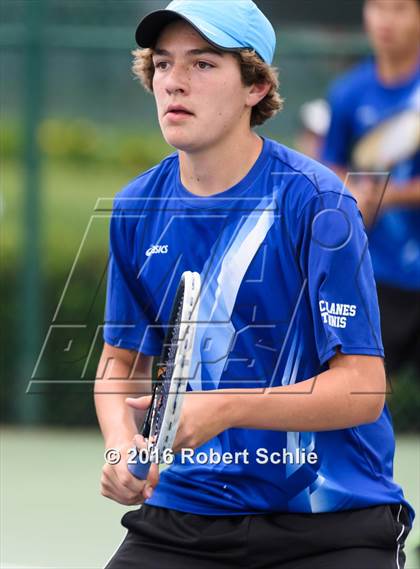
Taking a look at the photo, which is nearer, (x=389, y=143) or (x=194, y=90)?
(x=194, y=90)

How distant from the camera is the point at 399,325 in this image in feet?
20.9

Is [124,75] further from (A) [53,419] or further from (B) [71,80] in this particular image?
(A) [53,419]

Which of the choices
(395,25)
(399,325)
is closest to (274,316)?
(399,325)

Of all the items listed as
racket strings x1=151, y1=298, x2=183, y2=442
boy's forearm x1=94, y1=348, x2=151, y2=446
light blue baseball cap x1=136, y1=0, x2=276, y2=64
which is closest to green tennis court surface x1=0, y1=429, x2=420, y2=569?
boy's forearm x1=94, y1=348, x2=151, y2=446

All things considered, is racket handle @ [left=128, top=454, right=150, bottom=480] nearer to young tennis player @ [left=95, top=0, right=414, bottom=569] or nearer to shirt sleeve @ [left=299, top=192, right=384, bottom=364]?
young tennis player @ [left=95, top=0, right=414, bottom=569]

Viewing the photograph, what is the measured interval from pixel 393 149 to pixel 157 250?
351 centimetres

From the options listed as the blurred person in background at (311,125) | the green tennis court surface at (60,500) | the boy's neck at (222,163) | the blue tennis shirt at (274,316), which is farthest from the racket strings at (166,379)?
the blurred person in background at (311,125)

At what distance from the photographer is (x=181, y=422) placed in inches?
109

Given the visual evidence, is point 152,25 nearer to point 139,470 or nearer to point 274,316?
point 274,316

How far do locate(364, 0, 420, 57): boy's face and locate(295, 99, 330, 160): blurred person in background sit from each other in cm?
112

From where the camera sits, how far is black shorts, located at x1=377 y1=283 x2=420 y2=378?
6.38 m

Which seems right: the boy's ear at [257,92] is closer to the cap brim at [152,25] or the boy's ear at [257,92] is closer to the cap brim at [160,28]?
the cap brim at [160,28]

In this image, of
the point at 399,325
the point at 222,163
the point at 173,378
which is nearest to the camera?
the point at 173,378

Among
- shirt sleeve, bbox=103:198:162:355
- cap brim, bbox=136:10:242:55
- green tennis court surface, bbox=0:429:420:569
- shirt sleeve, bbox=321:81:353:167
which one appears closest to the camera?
cap brim, bbox=136:10:242:55
